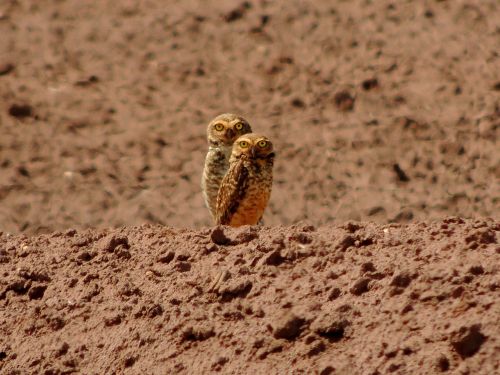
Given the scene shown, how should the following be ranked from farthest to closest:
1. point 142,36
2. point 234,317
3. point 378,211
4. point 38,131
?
point 142,36 < point 38,131 < point 378,211 < point 234,317

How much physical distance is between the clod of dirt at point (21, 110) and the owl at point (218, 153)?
18.1 ft

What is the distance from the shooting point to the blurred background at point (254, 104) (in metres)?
13.8

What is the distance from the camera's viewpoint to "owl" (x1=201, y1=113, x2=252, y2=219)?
9.55 metres

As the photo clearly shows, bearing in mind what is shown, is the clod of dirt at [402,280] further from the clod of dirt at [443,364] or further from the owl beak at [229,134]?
the owl beak at [229,134]

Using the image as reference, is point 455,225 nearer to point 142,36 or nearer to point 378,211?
point 378,211

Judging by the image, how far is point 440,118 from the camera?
1448 centimetres

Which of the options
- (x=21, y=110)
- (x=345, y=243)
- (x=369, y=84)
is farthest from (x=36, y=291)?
(x=369, y=84)

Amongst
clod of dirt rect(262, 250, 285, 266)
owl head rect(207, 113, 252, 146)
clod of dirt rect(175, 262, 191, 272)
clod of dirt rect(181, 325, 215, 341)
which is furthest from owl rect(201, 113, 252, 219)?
clod of dirt rect(181, 325, 215, 341)

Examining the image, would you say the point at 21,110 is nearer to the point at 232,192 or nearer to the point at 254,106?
the point at 254,106

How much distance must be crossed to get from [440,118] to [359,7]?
2164 mm

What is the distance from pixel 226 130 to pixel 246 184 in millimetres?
1151

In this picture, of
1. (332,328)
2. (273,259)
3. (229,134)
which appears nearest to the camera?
(332,328)

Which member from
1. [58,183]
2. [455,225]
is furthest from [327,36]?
[455,225]

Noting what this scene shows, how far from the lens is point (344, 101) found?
14797mm
